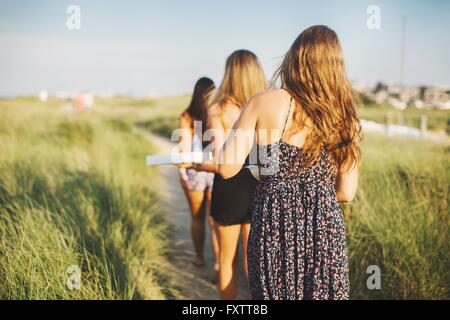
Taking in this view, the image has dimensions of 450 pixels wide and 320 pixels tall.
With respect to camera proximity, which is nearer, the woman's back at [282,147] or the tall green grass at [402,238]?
the woman's back at [282,147]

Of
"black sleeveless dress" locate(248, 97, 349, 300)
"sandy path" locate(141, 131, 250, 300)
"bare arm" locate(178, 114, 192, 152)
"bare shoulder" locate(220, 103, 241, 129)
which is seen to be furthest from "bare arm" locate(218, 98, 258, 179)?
"sandy path" locate(141, 131, 250, 300)

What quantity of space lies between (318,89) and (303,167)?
13.3 inches

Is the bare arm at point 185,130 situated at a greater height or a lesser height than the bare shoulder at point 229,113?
lesser

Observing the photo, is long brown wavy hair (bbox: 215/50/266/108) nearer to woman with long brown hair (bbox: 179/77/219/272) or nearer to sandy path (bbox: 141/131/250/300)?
woman with long brown hair (bbox: 179/77/219/272)

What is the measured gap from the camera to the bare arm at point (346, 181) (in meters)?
1.81

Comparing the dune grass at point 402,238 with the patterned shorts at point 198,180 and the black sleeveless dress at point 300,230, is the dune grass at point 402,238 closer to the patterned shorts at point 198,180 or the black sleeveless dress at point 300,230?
the patterned shorts at point 198,180

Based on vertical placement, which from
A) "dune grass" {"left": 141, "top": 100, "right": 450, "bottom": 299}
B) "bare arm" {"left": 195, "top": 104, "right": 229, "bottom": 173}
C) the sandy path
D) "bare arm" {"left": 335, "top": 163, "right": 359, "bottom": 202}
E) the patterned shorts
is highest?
"bare arm" {"left": 195, "top": 104, "right": 229, "bottom": 173}

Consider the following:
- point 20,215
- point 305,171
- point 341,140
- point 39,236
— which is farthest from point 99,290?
point 341,140

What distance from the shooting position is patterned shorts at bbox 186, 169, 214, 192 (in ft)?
12.2

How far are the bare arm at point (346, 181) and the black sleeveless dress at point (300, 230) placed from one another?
5 centimetres

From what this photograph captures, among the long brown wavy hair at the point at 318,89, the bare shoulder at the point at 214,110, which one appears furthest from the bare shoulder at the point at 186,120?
the long brown wavy hair at the point at 318,89

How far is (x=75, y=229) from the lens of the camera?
330cm

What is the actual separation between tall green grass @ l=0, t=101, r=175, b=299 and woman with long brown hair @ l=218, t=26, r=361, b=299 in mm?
1353
